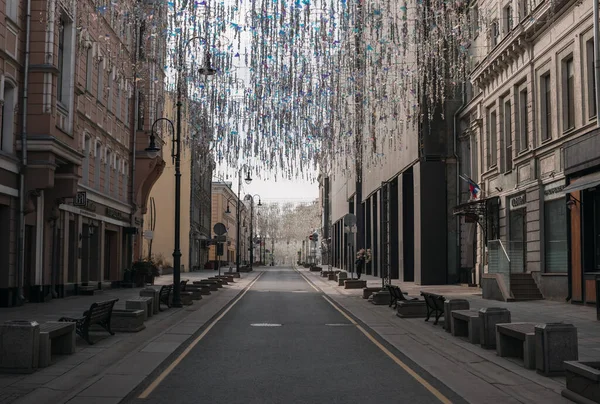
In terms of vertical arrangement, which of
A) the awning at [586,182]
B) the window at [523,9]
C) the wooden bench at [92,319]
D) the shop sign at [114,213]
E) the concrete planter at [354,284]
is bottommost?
the concrete planter at [354,284]

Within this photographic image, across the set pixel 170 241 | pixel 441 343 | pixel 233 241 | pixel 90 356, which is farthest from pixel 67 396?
pixel 233 241

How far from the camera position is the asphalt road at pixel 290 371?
941cm

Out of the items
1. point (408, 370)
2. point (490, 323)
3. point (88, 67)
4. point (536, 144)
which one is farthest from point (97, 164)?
point (408, 370)

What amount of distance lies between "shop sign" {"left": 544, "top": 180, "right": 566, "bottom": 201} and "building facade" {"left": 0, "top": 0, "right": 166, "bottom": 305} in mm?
14698

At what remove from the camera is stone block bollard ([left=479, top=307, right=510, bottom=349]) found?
46.2 ft

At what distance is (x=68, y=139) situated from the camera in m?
27.0

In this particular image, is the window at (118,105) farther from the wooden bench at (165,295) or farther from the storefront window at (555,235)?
the storefront window at (555,235)

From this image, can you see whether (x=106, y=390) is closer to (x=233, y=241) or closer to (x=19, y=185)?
(x=19, y=185)

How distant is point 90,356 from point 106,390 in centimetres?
325

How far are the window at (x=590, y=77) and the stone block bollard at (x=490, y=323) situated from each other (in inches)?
479

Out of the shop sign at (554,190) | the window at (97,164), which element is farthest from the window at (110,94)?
the shop sign at (554,190)

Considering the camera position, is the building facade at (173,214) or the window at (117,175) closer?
the window at (117,175)

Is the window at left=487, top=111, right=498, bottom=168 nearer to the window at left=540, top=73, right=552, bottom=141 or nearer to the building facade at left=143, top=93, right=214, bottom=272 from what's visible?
the window at left=540, top=73, right=552, bottom=141

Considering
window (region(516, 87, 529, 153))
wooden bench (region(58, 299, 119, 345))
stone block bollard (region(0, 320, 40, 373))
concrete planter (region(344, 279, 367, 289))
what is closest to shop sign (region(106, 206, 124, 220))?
concrete planter (region(344, 279, 367, 289))
